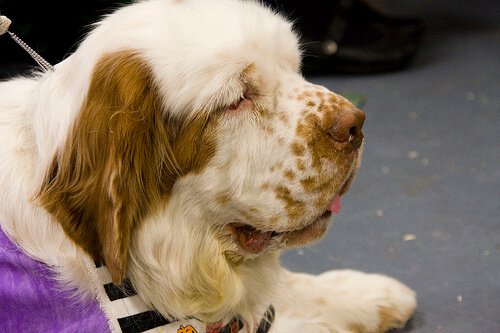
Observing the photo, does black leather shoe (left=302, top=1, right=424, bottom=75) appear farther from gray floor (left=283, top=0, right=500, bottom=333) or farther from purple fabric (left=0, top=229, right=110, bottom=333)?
purple fabric (left=0, top=229, right=110, bottom=333)

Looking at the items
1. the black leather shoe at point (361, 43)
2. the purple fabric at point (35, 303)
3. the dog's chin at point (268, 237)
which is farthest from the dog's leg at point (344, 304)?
the black leather shoe at point (361, 43)

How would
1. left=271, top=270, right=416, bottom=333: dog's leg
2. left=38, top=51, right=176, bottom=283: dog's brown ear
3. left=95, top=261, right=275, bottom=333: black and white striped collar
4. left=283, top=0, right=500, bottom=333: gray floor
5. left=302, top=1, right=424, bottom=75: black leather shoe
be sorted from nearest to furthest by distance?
1. left=38, top=51, right=176, bottom=283: dog's brown ear
2. left=95, top=261, right=275, bottom=333: black and white striped collar
3. left=271, top=270, right=416, bottom=333: dog's leg
4. left=283, top=0, right=500, bottom=333: gray floor
5. left=302, top=1, right=424, bottom=75: black leather shoe

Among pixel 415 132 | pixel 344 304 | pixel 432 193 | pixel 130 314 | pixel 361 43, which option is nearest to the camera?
pixel 130 314

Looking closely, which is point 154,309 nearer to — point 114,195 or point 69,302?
point 69,302

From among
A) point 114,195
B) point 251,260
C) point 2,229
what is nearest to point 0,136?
point 2,229

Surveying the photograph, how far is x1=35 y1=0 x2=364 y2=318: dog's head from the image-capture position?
1454 millimetres

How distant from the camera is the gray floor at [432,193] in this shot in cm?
218

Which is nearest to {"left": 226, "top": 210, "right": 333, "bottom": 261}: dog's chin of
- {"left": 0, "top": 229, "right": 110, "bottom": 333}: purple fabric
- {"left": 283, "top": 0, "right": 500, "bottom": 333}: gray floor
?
{"left": 0, "top": 229, "right": 110, "bottom": 333}: purple fabric

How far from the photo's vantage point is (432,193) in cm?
274

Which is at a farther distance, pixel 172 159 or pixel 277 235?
pixel 277 235

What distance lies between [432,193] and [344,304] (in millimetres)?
834

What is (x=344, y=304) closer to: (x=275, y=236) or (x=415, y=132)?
(x=275, y=236)

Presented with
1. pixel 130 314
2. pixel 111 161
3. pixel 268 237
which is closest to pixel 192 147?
pixel 111 161

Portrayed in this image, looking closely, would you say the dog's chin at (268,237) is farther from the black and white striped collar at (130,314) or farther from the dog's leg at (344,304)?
the dog's leg at (344,304)
